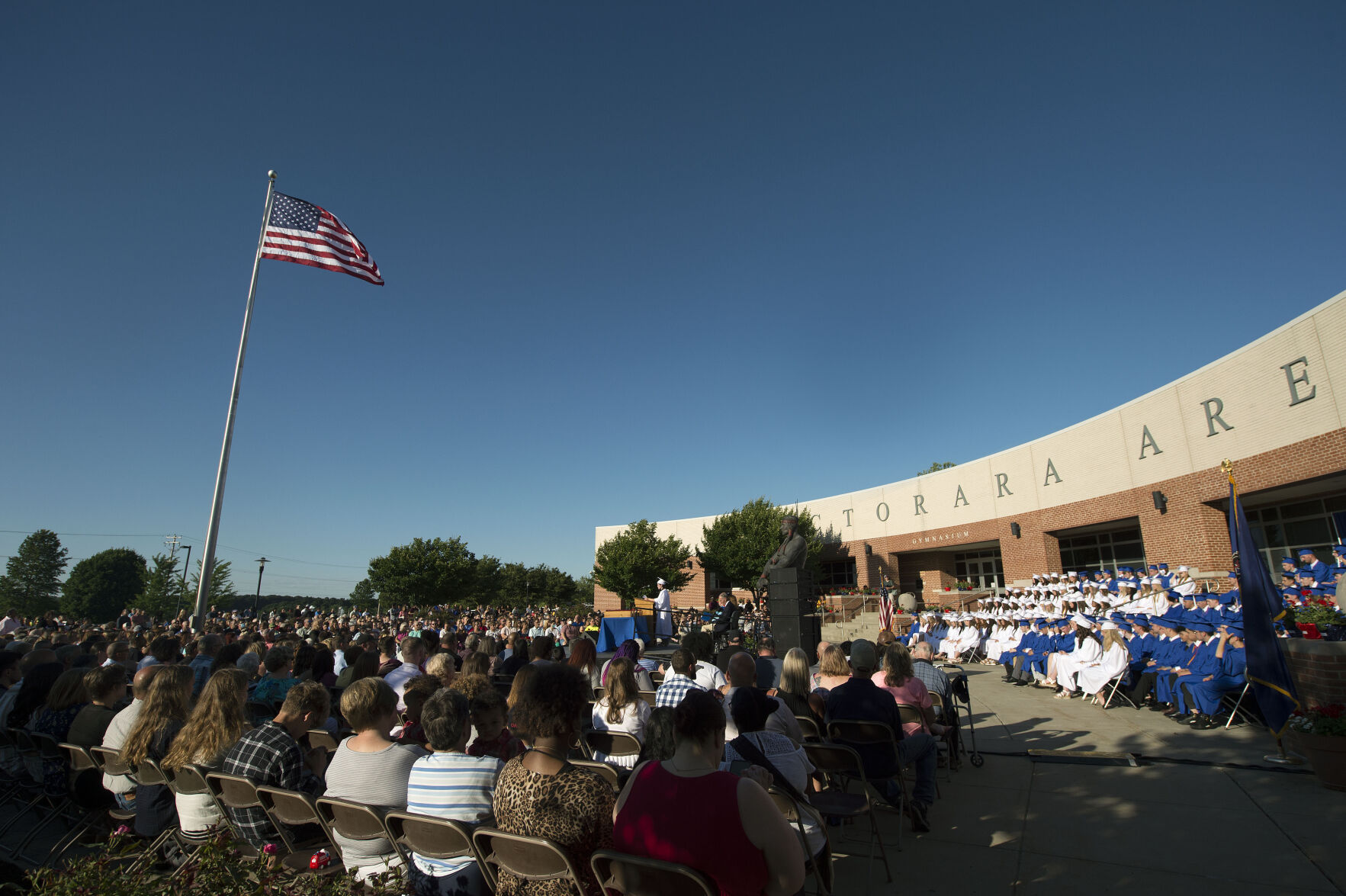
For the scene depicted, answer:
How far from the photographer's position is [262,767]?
3.55m

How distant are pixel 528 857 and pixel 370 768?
132 cm

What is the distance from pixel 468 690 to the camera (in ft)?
15.3

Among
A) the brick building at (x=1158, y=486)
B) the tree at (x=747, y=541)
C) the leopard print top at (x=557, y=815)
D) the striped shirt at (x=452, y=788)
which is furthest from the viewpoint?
the tree at (x=747, y=541)

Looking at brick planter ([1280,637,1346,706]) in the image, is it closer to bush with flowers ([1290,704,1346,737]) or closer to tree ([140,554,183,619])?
bush with flowers ([1290,704,1346,737])

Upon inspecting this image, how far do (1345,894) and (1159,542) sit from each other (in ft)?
66.1

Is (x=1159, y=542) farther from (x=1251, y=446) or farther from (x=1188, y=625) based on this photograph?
(x=1188, y=625)

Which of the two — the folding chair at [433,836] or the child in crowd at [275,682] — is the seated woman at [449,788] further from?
→ the child in crowd at [275,682]

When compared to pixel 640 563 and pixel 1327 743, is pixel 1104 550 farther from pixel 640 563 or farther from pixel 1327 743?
pixel 640 563

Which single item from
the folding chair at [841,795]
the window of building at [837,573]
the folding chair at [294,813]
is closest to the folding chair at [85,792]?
the folding chair at [294,813]

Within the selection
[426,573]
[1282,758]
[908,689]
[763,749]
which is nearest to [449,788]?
[763,749]

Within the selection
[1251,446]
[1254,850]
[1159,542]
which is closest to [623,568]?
[1159,542]

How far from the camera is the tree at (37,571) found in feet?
242

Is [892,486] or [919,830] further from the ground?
[892,486]

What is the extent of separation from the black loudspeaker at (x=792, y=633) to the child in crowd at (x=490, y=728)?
25.5ft
